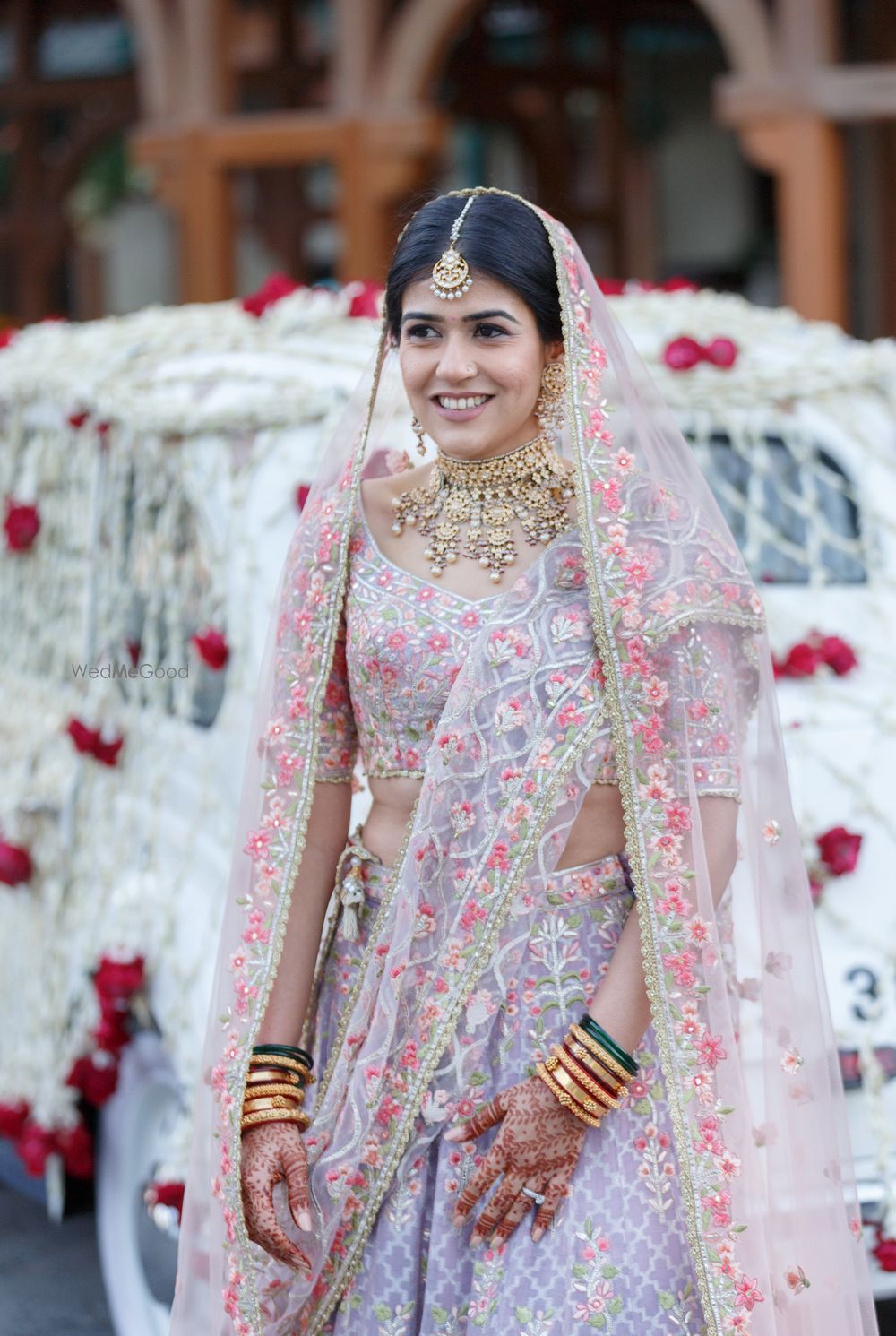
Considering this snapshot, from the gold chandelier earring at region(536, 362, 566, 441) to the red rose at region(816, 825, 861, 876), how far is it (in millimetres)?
1334

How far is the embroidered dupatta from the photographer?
2043 millimetres

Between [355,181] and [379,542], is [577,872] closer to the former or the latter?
[379,542]

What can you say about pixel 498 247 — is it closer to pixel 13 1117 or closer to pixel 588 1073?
pixel 588 1073

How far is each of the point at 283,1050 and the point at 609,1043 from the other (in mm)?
410

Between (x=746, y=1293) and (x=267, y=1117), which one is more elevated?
(x=267, y=1117)

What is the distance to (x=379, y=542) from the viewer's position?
7.44ft

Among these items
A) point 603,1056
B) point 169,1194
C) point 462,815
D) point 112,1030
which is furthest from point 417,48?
point 603,1056

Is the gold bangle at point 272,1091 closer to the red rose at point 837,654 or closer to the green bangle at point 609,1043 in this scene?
the green bangle at point 609,1043

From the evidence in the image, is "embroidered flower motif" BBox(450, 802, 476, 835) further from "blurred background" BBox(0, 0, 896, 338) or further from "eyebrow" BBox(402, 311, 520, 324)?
"blurred background" BBox(0, 0, 896, 338)

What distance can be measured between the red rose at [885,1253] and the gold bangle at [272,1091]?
110cm

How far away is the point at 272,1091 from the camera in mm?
2160

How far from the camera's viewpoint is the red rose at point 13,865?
13.3 feet

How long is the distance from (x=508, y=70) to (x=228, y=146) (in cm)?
299

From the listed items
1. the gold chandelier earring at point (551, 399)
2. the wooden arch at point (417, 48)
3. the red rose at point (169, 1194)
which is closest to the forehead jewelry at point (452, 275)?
the gold chandelier earring at point (551, 399)
